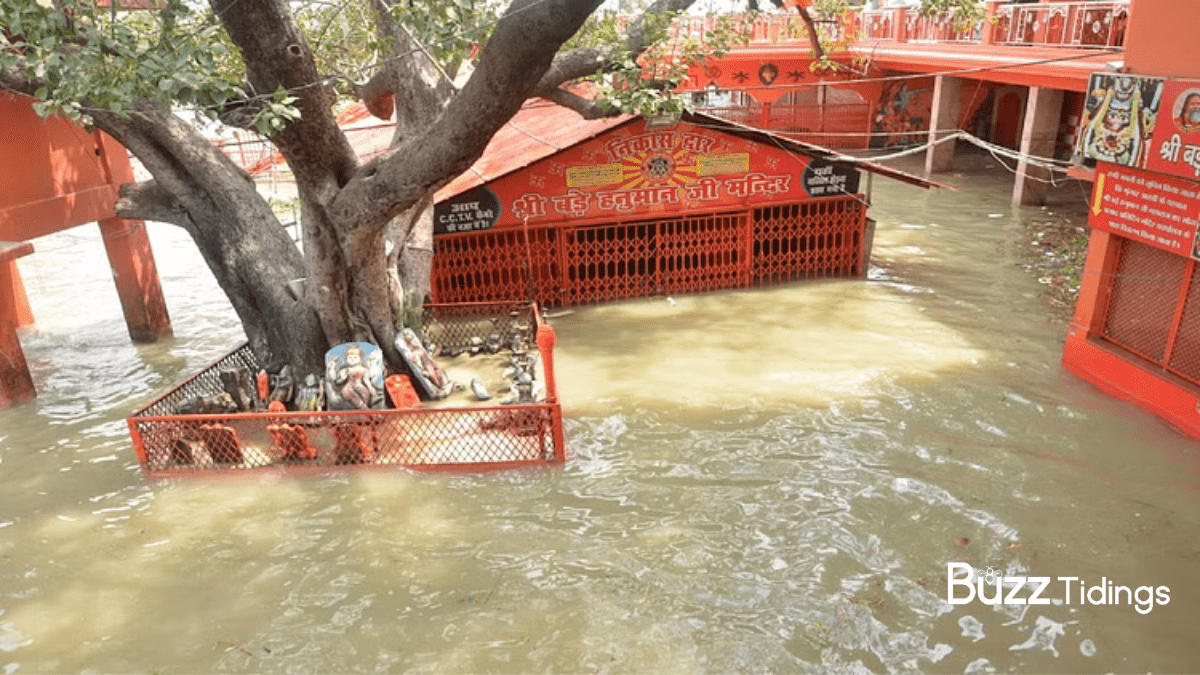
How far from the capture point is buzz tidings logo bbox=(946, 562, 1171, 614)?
635cm

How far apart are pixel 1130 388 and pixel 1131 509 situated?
9.04ft

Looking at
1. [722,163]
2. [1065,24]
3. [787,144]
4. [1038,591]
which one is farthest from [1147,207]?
[1065,24]

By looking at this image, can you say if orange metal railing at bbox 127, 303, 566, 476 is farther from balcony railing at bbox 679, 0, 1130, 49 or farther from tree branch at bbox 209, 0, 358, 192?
balcony railing at bbox 679, 0, 1130, 49

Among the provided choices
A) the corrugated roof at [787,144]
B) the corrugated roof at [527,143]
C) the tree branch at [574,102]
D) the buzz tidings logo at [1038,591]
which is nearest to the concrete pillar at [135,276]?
the corrugated roof at [527,143]

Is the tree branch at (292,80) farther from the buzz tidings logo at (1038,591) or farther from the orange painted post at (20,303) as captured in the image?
A: the orange painted post at (20,303)

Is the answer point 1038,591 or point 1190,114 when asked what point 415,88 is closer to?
point 1190,114

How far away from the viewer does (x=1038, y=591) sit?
21.2 feet

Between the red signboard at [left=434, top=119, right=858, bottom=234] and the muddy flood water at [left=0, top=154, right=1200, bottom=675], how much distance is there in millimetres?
2904

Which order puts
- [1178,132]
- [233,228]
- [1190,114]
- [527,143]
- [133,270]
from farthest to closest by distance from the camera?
[527,143] → [133,270] → [233,228] → [1178,132] → [1190,114]

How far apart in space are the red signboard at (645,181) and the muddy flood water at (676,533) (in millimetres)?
2904

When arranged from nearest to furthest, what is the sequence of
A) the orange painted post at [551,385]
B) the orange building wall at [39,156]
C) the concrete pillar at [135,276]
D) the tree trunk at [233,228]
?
1. the orange painted post at [551,385]
2. the tree trunk at [233,228]
3. the orange building wall at [39,156]
4. the concrete pillar at [135,276]

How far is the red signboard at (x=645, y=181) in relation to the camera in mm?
13047

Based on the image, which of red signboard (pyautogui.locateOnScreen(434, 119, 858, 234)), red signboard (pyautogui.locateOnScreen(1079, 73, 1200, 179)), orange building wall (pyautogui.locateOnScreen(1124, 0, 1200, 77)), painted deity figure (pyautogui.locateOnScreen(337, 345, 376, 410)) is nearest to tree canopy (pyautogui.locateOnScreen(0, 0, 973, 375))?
painted deity figure (pyautogui.locateOnScreen(337, 345, 376, 410))

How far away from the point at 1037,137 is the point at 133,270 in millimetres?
19000
